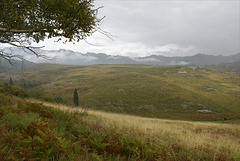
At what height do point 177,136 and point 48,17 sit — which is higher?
point 48,17

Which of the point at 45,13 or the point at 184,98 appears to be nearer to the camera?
the point at 45,13

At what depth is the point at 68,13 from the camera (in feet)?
21.5

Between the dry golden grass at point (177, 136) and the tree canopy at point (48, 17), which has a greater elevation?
the tree canopy at point (48, 17)

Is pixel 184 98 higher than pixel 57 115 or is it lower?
lower

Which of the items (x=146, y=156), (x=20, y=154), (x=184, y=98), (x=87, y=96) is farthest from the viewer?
(x=87, y=96)

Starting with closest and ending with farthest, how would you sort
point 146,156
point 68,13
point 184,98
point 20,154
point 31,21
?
1. point 20,154
2. point 146,156
3. point 68,13
4. point 31,21
5. point 184,98

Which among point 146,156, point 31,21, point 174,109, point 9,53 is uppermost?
point 31,21

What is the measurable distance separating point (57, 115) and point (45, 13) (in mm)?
5410

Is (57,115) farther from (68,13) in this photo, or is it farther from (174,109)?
(174,109)

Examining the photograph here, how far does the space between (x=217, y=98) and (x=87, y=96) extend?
72.3m

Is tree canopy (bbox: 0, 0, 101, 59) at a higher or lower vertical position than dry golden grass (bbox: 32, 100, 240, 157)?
higher

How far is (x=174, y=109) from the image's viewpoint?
59000 millimetres

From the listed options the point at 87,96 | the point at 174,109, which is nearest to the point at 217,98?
the point at 174,109

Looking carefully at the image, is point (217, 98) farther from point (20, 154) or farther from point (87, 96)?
point (20, 154)
